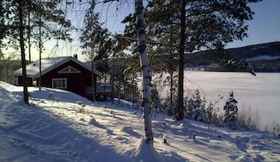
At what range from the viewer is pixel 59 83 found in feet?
131

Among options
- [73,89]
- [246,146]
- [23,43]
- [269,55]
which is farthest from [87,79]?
[269,55]

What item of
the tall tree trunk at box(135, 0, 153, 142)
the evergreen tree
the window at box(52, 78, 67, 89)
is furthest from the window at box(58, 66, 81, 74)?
the tall tree trunk at box(135, 0, 153, 142)

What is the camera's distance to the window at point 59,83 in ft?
129

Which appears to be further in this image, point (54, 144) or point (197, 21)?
point (197, 21)

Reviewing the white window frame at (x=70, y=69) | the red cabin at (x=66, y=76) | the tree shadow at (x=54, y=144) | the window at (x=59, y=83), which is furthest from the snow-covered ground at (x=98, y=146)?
the white window frame at (x=70, y=69)

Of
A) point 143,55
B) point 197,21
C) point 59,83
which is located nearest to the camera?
point 143,55

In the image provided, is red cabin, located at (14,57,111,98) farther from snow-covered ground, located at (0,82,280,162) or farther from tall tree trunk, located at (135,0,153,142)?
tall tree trunk, located at (135,0,153,142)

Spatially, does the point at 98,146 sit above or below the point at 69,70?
below

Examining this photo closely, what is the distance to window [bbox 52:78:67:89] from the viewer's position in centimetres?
3947

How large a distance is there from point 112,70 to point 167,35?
111 feet

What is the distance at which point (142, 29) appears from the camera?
819 centimetres

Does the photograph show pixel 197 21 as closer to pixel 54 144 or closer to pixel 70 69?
pixel 54 144

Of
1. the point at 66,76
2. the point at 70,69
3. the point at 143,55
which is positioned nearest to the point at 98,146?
the point at 143,55

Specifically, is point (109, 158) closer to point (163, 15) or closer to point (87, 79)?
point (163, 15)
